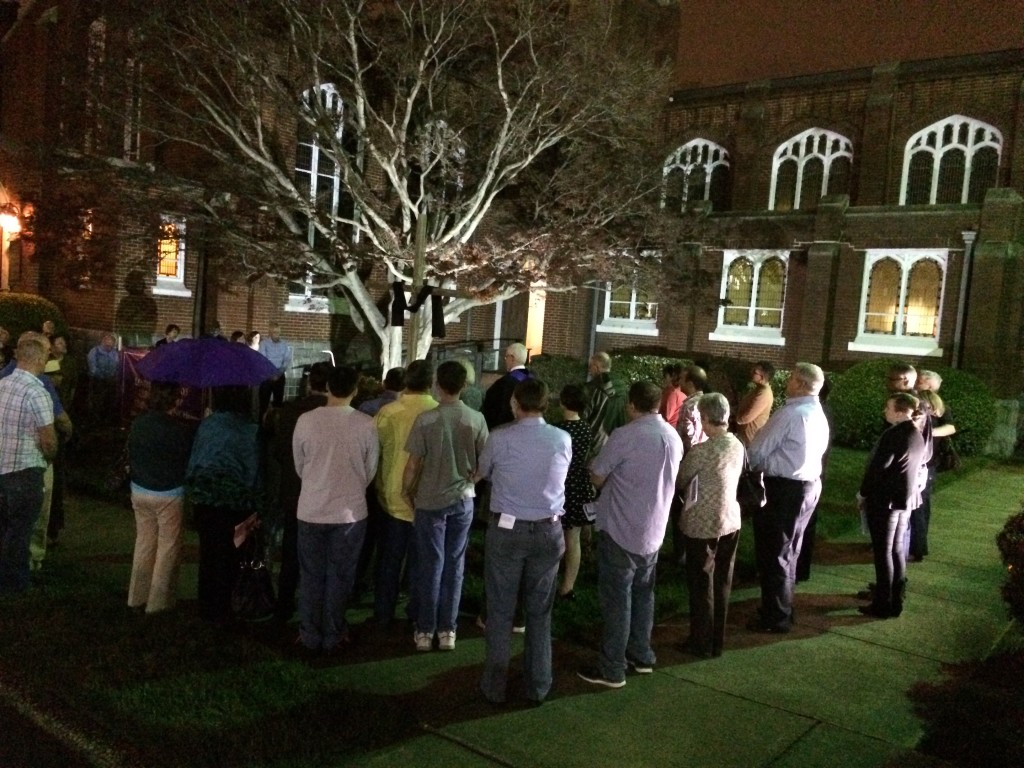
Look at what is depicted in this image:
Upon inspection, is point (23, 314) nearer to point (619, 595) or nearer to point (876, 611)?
point (619, 595)

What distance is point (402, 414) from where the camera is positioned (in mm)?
5527

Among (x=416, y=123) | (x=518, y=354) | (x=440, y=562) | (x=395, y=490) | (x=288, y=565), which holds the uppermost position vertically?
(x=416, y=123)

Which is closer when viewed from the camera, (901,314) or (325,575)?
(325,575)

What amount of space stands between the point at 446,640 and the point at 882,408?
14.1 meters

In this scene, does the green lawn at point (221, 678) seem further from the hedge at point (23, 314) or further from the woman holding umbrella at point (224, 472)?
the hedge at point (23, 314)

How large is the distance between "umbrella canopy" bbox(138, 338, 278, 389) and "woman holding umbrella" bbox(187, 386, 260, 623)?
4.8 inches

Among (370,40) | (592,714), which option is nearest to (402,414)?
(592,714)

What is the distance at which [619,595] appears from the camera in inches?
193

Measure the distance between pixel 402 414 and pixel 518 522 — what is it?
4.47 ft

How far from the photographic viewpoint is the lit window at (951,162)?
75.6 ft

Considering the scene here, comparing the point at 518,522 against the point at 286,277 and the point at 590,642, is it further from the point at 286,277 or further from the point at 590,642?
the point at 286,277

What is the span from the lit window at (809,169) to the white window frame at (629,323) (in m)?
5.27

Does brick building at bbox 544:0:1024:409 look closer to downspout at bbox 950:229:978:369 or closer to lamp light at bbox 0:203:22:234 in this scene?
downspout at bbox 950:229:978:369

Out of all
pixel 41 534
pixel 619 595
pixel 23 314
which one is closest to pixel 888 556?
pixel 619 595
